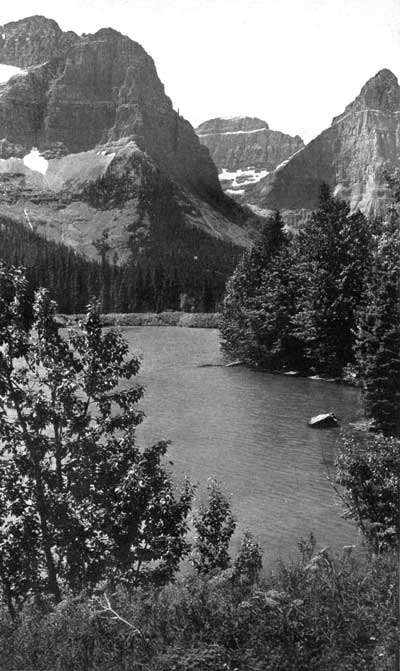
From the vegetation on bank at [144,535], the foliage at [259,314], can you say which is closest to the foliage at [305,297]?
the foliage at [259,314]

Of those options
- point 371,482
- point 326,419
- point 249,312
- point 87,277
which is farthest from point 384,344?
point 87,277

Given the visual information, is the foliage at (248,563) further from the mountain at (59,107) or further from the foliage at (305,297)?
the mountain at (59,107)

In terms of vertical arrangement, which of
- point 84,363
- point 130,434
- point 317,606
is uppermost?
point 84,363

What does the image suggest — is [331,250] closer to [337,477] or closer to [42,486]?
[337,477]

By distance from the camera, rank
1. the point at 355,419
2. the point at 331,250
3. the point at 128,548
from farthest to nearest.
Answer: the point at 331,250, the point at 355,419, the point at 128,548

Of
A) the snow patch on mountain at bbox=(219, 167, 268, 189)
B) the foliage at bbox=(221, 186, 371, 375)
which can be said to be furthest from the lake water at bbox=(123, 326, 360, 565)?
the snow patch on mountain at bbox=(219, 167, 268, 189)

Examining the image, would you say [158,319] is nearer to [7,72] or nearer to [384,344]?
[384,344]

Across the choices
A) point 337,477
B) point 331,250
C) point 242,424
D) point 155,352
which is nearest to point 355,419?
point 337,477

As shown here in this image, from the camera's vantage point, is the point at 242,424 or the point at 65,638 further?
the point at 242,424
